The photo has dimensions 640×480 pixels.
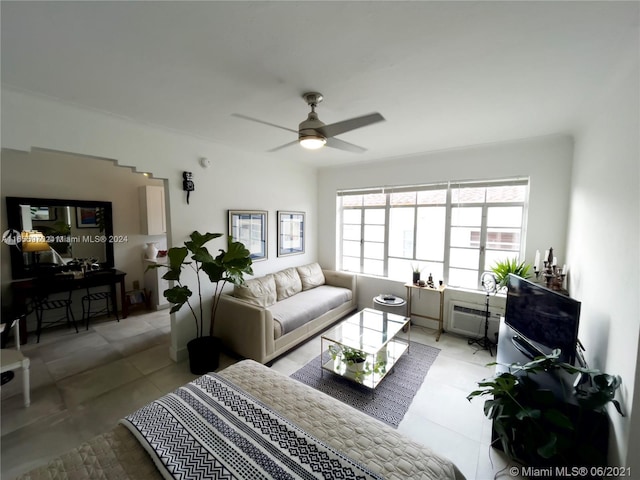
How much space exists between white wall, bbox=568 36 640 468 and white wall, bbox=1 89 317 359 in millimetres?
3532

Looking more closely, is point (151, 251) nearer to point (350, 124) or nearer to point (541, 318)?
point (350, 124)

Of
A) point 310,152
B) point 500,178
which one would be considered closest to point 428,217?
point 500,178

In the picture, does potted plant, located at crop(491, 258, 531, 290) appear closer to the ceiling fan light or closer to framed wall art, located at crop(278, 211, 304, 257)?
the ceiling fan light

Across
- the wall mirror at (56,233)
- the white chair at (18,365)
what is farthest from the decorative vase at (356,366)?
the wall mirror at (56,233)

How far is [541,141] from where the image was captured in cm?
302

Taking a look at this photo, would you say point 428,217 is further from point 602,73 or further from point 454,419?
point 454,419

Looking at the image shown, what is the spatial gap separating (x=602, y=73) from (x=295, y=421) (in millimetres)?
2855

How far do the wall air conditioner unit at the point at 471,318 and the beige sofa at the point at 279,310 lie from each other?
153 cm

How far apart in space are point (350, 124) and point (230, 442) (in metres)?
1.92

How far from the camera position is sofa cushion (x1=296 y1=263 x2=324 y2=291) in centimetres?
424

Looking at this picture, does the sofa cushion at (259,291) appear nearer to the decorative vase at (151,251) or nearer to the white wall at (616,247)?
the decorative vase at (151,251)

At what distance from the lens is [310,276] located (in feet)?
14.3

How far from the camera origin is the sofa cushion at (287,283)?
375 centimetres

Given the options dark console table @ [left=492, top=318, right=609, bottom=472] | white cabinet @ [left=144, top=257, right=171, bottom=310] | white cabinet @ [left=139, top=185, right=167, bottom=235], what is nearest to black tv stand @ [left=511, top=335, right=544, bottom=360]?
dark console table @ [left=492, top=318, right=609, bottom=472]
